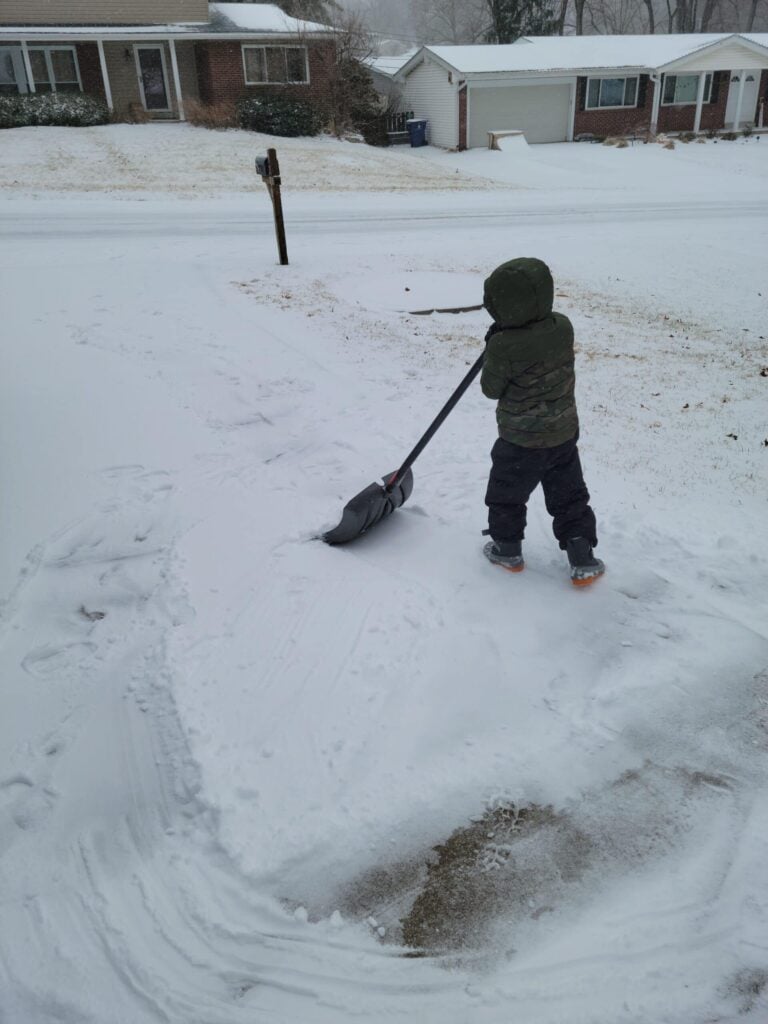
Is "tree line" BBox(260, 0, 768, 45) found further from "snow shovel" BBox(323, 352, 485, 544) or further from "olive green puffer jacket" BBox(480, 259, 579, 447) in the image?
"olive green puffer jacket" BBox(480, 259, 579, 447)

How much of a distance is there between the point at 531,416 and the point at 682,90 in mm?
35371

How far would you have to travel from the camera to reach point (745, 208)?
16250mm

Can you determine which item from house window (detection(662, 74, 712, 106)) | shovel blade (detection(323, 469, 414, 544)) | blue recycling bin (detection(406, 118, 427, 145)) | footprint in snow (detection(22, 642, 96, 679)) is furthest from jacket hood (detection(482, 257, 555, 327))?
house window (detection(662, 74, 712, 106))

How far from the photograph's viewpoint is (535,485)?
3695 mm

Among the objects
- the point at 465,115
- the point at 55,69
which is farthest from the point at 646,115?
the point at 55,69

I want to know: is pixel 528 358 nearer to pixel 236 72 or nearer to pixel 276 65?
pixel 236 72

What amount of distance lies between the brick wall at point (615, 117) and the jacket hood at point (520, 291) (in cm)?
3197

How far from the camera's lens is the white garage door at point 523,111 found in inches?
1139

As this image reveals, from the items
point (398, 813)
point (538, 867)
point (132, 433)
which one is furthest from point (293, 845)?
point (132, 433)

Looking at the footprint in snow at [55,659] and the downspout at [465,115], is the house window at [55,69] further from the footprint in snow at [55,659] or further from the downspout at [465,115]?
the footprint in snow at [55,659]

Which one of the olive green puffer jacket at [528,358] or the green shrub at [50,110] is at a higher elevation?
the green shrub at [50,110]

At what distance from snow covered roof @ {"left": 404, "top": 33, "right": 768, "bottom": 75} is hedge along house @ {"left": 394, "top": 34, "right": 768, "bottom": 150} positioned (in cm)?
4

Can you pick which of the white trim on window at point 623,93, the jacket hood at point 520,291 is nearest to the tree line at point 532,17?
the white trim on window at point 623,93

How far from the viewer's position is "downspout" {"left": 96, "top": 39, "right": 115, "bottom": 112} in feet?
82.1
